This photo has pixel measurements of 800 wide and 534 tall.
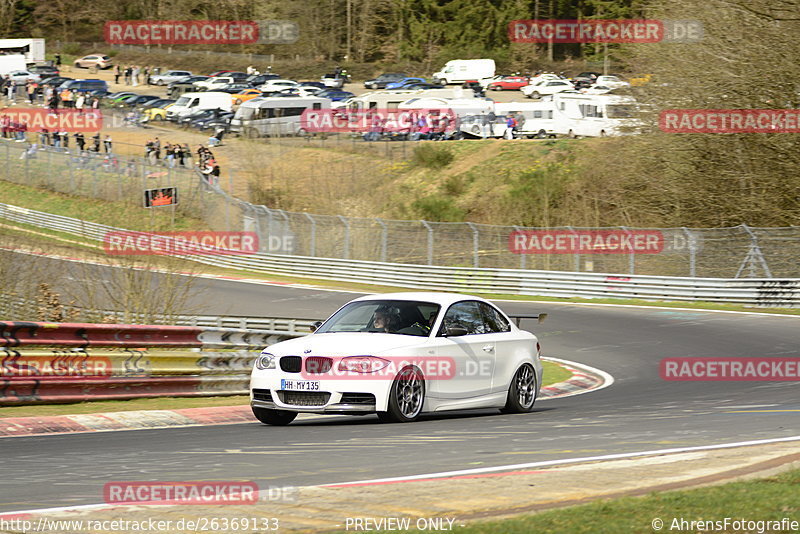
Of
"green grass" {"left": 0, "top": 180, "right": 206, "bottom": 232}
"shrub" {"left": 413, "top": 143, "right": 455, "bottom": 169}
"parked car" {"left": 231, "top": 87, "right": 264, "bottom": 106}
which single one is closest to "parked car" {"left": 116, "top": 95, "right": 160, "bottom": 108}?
"parked car" {"left": 231, "top": 87, "right": 264, "bottom": 106}

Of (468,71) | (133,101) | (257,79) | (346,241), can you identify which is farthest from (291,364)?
(468,71)

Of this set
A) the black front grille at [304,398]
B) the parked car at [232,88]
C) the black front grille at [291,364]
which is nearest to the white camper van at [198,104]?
the parked car at [232,88]

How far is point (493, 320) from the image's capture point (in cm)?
1331

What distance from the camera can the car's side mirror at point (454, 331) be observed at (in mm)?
12258

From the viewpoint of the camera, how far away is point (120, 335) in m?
14.1

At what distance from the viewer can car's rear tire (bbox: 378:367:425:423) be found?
11.4 meters

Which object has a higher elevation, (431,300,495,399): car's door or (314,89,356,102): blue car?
(314,89,356,102): blue car

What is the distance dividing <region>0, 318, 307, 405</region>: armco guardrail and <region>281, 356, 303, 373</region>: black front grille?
10.6ft

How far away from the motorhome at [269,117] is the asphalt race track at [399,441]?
168 ft

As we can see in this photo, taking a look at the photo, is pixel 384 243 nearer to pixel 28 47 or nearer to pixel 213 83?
pixel 213 83

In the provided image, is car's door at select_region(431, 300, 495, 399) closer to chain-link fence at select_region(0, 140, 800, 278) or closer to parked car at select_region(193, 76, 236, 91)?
chain-link fence at select_region(0, 140, 800, 278)

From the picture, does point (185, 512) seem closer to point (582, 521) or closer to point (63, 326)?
Result: point (582, 521)

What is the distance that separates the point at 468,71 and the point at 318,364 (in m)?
85.0

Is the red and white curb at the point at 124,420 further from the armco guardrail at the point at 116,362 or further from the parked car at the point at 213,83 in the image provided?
the parked car at the point at 213,83
